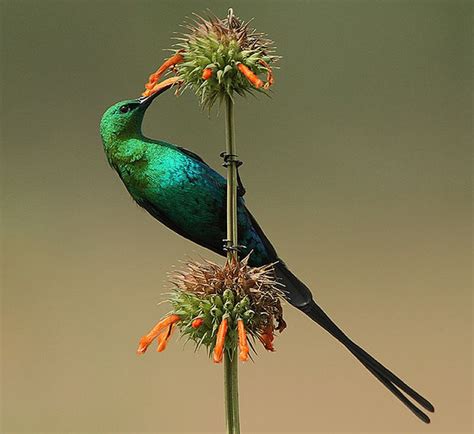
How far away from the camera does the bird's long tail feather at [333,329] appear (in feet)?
3.91

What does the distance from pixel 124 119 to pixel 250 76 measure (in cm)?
42

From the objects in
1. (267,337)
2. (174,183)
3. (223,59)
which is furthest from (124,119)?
(267,337)

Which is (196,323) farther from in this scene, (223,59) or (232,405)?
(223,59)

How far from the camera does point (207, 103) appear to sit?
1.02 metres

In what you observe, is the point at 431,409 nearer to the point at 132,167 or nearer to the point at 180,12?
the point at 132,167

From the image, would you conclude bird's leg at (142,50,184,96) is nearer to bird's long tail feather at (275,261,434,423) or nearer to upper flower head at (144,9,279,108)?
upper flower head at (144,9,279,108)

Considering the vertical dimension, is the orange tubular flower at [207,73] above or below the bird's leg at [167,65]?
below

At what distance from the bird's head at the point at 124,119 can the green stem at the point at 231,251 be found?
0.38 meters

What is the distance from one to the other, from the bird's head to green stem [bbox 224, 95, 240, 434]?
0.38 m

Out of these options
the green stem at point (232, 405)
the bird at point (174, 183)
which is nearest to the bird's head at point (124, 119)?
the bird at point (174, 183)

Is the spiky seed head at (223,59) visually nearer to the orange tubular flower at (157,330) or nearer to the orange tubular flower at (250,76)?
the orange tubular flower at (250,76)

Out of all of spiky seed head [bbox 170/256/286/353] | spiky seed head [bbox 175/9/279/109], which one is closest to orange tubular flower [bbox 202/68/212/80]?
spiky seed head [bbox 175/9/279/109]

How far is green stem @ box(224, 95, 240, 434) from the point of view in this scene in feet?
2.89

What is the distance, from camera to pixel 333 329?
1.25 meters
